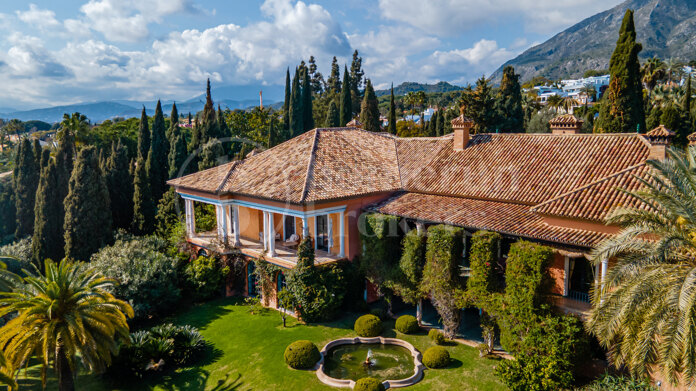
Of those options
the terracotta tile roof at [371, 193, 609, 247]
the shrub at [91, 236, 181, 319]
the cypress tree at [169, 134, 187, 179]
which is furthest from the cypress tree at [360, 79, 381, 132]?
the shrub at [91, 236, 181, 319]

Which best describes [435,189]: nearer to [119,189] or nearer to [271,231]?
[271,231]

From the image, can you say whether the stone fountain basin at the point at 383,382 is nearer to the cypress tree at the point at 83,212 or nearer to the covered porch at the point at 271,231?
the covered porch at the point at 271,231

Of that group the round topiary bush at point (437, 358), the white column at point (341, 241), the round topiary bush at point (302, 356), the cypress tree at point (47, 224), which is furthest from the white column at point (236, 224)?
the cypress tree at point (47, 224)

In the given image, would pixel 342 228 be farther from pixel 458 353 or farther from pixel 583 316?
pixel 583 316

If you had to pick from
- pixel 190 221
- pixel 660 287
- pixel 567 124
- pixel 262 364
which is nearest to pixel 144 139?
pixel 190 221

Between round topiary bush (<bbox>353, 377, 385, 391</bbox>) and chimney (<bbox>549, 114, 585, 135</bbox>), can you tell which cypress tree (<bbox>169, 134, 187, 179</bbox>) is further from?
round topiary bush (<bbox>353, 377, 385, 391</bbox>)
